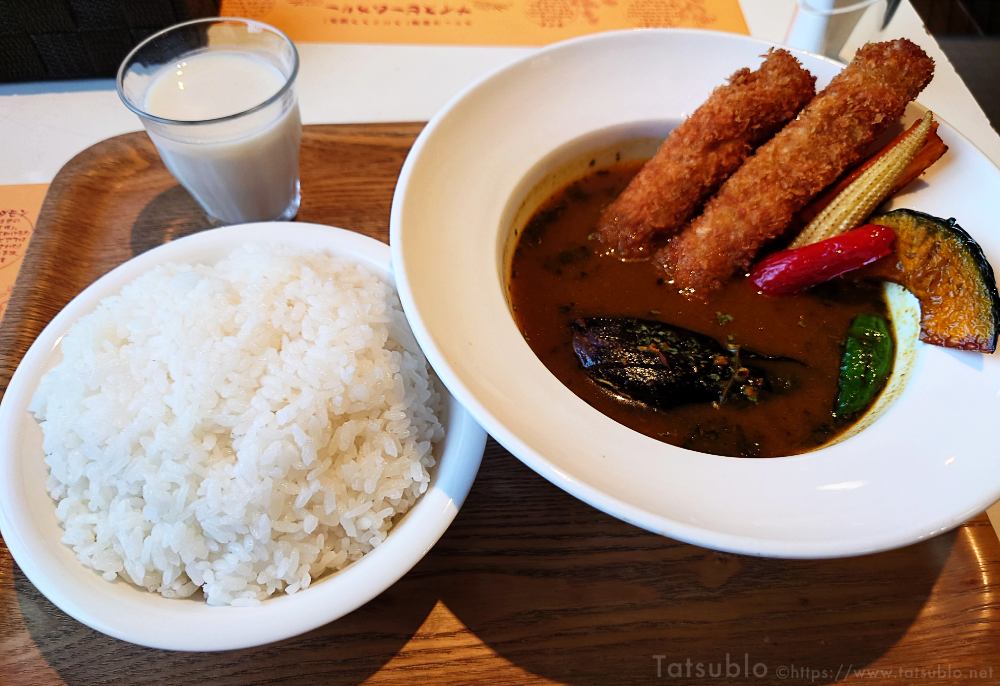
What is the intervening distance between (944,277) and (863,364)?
0.22 meters

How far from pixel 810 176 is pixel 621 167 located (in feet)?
1.49

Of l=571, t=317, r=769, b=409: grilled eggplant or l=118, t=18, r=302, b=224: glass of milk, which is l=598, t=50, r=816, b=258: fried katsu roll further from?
l=118, t=18, r=302, b=224: glass of milk

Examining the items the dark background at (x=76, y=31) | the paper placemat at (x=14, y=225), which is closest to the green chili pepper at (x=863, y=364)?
the paper placemat at (x=14, y=225)

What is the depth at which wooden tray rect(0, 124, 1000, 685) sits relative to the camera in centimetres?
120

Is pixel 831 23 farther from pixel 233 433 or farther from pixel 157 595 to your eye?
pixel 157 595

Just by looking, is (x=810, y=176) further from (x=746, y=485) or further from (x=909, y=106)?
(x=746, y=485)

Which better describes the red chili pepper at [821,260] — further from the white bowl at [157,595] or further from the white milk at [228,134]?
the white milk at [228,134]

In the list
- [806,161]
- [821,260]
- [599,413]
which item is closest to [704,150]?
[806,161]

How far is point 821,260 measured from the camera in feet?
4.69

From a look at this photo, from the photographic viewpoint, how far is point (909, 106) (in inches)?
59.3

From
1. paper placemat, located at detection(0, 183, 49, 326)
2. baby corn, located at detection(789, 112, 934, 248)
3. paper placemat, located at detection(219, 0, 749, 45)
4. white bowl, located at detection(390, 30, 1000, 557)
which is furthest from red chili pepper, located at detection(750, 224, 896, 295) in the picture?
paper placemat, located at detection(0, 183, 49, 326)

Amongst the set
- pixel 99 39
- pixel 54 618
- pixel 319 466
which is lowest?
pixel 54 618

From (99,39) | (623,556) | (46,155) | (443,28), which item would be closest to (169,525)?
(623,556)

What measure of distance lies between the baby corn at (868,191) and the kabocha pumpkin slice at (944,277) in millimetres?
46
